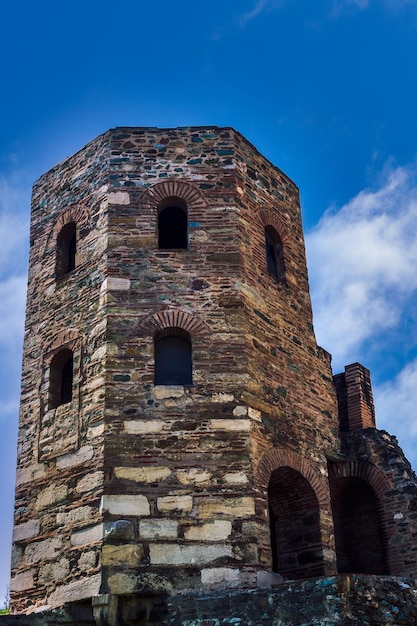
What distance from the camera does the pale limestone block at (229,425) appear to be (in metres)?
10.7

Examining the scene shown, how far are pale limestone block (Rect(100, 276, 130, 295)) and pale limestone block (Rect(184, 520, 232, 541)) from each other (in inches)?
143

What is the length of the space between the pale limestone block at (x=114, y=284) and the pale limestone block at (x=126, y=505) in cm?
312

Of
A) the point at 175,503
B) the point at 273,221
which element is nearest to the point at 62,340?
the point at 175,503

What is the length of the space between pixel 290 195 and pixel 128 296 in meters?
4.37

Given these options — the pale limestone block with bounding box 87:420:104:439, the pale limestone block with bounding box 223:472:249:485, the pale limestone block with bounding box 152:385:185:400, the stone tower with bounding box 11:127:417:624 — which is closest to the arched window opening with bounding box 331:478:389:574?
the stone tower with bounding box 11:127:417:624

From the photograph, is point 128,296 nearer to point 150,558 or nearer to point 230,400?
point 230,400

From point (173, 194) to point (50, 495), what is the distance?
498 centimetres

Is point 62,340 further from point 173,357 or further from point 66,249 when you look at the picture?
point 66,249

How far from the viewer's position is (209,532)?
1003 centimetres

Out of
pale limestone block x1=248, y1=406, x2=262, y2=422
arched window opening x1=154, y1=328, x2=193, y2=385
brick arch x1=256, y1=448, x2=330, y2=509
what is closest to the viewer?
brick arch x1=256, y1=448, x2=330, y2=509

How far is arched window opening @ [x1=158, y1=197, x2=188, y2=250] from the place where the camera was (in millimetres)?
13102

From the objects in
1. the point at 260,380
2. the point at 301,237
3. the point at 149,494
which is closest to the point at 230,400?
the point at 260,380

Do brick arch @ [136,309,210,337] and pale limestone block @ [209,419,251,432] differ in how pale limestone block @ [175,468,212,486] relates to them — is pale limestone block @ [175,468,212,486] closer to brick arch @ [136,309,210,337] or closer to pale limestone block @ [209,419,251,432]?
pale limestone block @ [209,419,251,432]

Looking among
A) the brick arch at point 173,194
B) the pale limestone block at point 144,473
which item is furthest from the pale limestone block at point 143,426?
the brick arch at point 173,194
